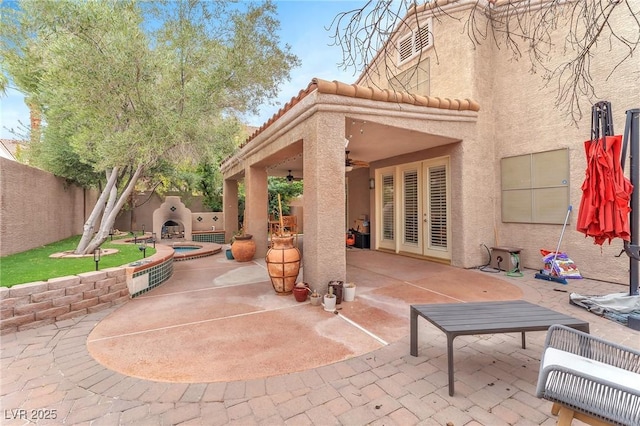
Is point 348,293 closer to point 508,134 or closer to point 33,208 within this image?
point 508,134

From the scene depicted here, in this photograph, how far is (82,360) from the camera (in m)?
3.19

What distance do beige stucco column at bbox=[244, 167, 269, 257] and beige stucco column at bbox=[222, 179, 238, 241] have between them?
14.0 feet

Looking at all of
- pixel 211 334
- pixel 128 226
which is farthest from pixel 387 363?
pixel 128 226

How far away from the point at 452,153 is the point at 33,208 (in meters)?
11.6

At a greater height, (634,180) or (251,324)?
(634,180)

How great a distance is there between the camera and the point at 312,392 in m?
2.58

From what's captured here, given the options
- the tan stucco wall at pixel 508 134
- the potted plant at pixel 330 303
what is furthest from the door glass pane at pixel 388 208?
the potted plant at pixel 330 303

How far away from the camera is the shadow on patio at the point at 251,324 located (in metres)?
3.09


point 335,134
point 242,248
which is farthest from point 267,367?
point 242,248

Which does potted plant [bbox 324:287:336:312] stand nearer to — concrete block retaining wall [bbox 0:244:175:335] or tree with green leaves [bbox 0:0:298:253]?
concrete block retaining wall [bbox 0:244:175:335]

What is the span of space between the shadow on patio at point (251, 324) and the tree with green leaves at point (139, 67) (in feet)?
11.0

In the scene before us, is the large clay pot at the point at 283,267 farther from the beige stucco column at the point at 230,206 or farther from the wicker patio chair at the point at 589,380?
the beige stucco column at the point at 230,206

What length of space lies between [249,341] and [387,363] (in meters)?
1.72

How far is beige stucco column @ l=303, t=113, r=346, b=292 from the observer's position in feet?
16.7
